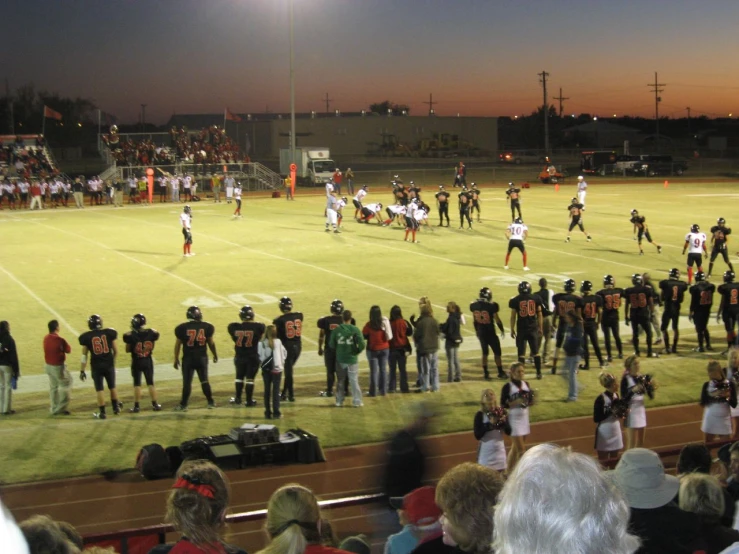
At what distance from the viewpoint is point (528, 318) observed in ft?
46.4

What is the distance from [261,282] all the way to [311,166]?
33883mm

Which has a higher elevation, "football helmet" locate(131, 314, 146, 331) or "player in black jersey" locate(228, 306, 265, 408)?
"football helmet" locate(131, 314, 146, 331)

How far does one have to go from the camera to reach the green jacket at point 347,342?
495 inches

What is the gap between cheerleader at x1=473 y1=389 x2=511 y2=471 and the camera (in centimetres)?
927

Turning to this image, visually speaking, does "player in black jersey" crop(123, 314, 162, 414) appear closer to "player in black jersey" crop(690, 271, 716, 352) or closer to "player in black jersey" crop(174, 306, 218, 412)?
"player in black jersey" crop(174, 306, 218, 412)

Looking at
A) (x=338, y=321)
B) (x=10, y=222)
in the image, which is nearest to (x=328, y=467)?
(x=338, y=321)

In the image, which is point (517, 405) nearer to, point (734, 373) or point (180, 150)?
point (734, 373)

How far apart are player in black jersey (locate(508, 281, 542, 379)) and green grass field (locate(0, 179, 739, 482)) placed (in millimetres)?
575

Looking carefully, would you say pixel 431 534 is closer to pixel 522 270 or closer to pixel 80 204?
pixel 522 270

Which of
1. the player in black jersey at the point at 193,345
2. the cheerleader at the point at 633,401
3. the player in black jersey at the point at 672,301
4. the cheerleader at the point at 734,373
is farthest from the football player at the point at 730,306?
the player in black jersey at the point at 193,345

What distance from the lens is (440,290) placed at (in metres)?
20.7

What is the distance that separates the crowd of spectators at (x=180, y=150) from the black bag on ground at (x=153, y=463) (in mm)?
44119

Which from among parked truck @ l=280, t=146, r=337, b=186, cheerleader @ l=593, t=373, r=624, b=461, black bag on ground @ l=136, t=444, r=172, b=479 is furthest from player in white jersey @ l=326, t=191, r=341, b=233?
parked truck @ l=280, t=146, r=337, b=186

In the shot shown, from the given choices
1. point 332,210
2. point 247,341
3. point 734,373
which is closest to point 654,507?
point 734,373
